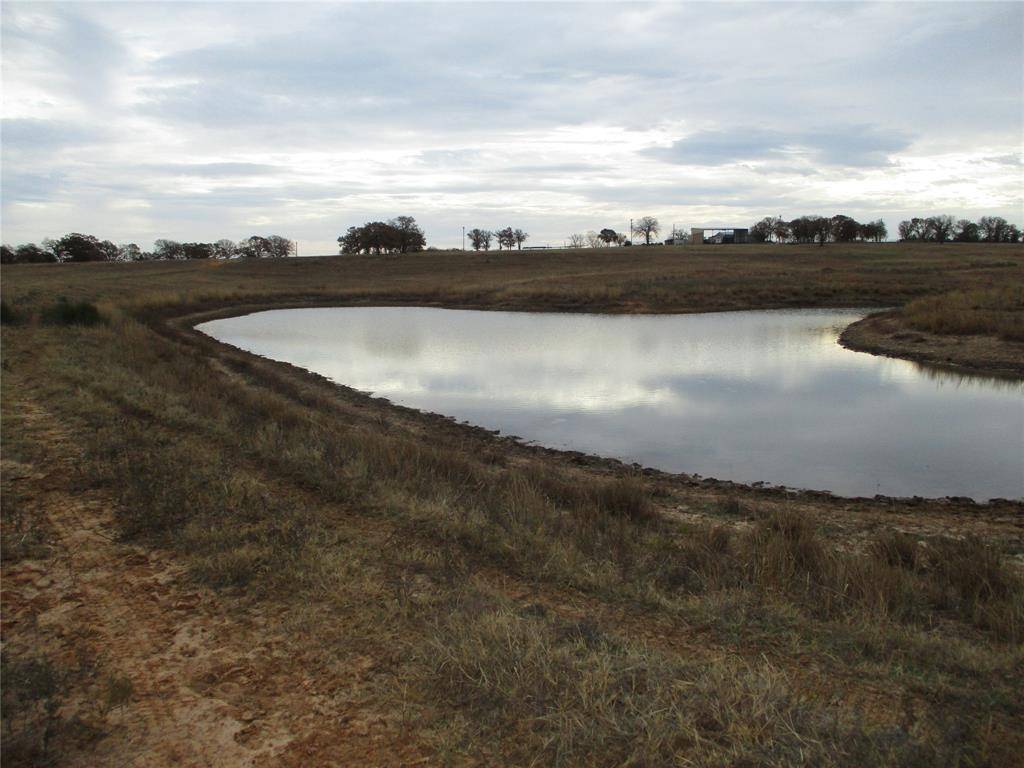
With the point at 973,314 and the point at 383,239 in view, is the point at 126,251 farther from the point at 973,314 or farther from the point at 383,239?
the point at 973,314

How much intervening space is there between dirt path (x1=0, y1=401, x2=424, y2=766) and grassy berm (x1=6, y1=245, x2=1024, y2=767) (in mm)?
15

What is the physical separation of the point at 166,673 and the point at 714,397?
13278mm

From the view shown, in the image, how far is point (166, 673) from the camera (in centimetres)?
376

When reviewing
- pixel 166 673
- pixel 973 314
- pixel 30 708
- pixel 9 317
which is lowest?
pixel 166 673

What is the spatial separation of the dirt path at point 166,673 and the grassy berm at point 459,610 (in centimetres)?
2

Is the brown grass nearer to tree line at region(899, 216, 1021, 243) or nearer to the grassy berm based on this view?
the grassy berm

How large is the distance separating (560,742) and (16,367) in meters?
14.5

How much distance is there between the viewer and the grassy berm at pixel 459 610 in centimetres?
317

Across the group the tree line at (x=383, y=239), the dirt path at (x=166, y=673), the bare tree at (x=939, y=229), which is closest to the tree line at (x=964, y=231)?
the bare tree at (x=939, y=229)

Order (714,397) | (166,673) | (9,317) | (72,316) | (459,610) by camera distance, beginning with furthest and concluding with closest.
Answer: (9,317)
(72,316)
(714,397)
(459,610)
(166,673)

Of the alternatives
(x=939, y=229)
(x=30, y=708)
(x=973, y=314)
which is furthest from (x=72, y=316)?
(x=939, y=229)

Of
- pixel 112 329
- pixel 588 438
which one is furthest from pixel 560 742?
pixel 112 329

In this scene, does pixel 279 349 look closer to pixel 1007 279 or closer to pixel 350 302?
pixel 350 302

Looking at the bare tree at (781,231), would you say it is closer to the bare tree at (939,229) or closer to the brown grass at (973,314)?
the bare tree at (939,229)
